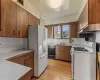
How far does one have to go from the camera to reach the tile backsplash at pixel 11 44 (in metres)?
2.41

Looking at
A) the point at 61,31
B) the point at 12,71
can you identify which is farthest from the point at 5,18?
the point at 61,31

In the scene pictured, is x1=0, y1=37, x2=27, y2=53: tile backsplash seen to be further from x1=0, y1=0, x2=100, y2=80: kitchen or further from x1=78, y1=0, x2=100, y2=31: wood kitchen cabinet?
x1=78, y1=0, x2=100, y2=31: wood kitchen cabinet

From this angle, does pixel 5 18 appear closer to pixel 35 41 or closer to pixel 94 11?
pixel 35 41

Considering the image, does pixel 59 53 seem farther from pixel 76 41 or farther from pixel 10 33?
pixel 10 33

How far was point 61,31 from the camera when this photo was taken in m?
5.98

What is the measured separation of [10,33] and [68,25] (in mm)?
4141

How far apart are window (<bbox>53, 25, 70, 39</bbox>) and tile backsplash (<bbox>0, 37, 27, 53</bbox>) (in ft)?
10.4

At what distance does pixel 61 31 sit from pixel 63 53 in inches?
61.4

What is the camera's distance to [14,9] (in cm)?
241

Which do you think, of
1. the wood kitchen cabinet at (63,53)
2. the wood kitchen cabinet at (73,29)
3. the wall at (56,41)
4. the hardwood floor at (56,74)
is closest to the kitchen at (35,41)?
the hardwood floor at (56,74)

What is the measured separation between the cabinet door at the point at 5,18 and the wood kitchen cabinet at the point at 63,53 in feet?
11.3

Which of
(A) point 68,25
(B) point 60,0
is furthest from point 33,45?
(A) point 68,25

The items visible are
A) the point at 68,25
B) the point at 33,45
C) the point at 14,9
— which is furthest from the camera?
the point at 68,25

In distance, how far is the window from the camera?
5828 mm
